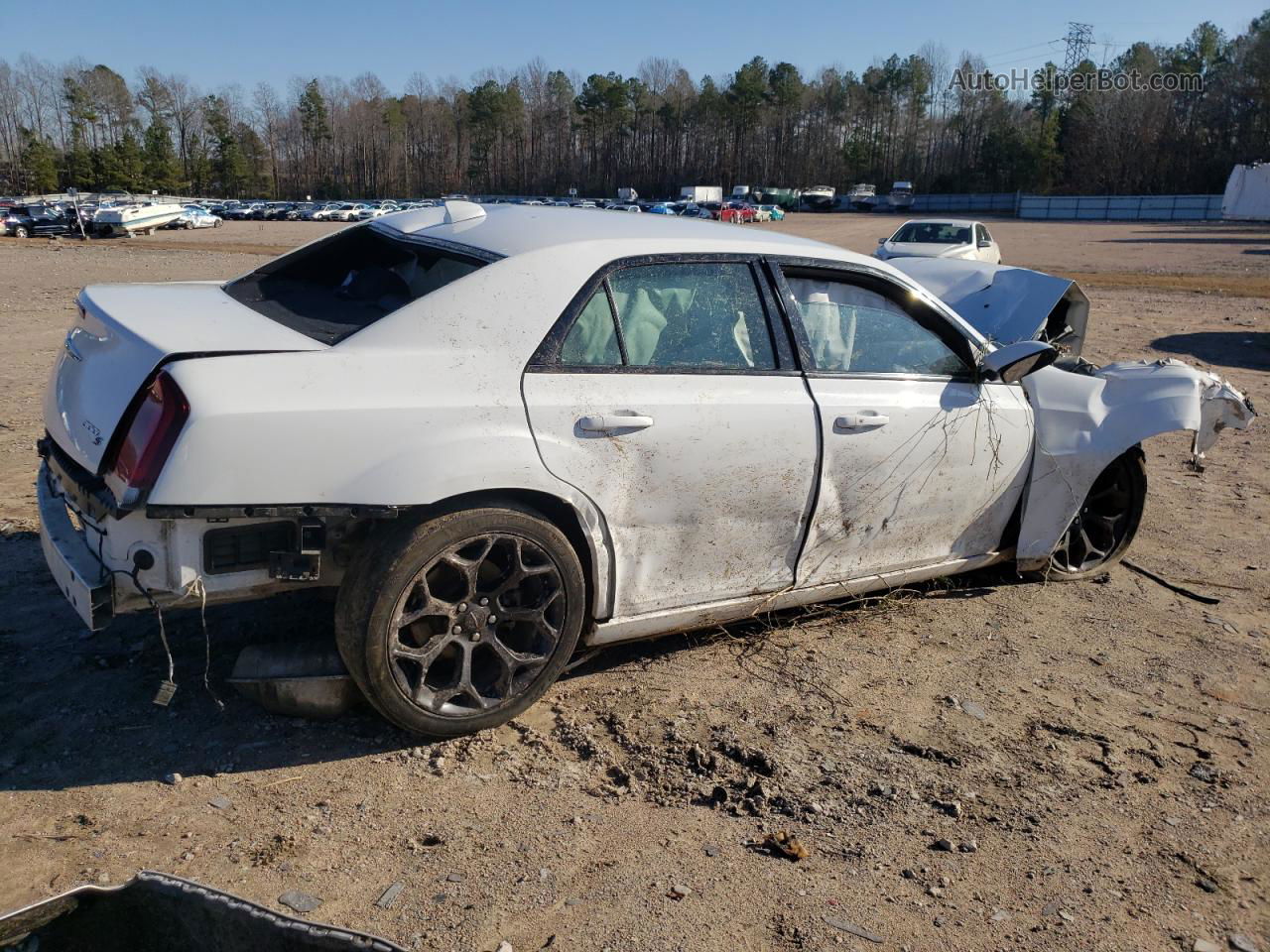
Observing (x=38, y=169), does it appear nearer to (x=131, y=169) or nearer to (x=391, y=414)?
(x=131, y=169)

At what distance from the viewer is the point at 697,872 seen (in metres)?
2.77

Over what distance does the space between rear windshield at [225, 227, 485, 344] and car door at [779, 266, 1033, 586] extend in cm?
136

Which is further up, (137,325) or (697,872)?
Answer: (137,325)

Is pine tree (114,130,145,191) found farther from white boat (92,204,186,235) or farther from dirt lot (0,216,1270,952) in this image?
dirt lot (0,216,1270,952)

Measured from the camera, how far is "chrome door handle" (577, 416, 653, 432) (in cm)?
333

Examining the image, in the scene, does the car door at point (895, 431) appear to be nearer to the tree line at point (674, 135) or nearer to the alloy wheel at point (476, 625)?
the alloy wheel at point (476, 625)

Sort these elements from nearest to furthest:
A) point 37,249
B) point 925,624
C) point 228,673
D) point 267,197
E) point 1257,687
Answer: point 228,673, point 1257,687, point 925,624, point 37,249, point 267,197

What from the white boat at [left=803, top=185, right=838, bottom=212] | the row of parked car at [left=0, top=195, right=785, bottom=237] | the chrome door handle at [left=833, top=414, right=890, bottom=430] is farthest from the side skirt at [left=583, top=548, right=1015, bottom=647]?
the white boat at [left=803, top=185, right=838, bottom=212]

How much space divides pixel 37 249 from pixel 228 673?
111 feet

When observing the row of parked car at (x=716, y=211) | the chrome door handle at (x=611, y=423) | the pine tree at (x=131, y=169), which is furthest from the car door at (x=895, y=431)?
the pine tree at (x=131, y=169)

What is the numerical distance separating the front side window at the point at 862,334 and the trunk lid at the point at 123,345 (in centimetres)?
192

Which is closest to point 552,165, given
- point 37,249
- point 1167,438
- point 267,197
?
point 267,197

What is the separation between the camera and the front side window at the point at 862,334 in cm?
403

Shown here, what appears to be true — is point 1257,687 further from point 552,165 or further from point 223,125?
point 552,165
